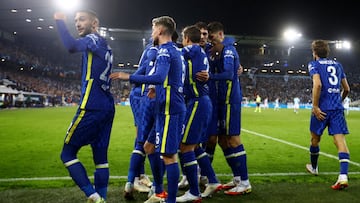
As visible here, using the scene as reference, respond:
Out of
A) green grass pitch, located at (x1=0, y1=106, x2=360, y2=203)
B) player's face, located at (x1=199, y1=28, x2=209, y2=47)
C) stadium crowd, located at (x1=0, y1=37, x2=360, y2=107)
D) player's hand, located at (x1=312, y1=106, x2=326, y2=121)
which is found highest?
stadium crowd, located at (x1=0, y1=37, x2=360, y2=107)

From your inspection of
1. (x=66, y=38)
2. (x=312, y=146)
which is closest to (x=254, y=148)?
(x=312, y=146)

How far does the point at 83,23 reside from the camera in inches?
155

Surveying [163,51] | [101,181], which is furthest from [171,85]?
[101,181]

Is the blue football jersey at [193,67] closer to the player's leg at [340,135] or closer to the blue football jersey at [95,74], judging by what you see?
the blue football jersey at [95,74]

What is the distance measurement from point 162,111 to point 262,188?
2.27 m

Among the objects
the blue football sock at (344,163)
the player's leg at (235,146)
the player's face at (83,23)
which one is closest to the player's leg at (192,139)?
the player's leg at (235,146)

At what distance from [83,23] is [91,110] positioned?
0.97 meters

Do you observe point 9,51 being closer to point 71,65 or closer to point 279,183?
point 71,65

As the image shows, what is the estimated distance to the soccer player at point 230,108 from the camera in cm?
514

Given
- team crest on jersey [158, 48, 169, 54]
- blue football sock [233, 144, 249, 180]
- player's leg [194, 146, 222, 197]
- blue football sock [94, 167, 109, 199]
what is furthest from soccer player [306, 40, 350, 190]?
blue football sock [94, 167, 109, 199]

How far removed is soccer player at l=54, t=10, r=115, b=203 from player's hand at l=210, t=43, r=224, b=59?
1.83m

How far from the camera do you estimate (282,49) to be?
6138 cm

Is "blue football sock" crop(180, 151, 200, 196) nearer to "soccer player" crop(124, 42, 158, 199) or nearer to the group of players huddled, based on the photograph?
the group of players huddled

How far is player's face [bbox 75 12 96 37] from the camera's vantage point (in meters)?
3.92
